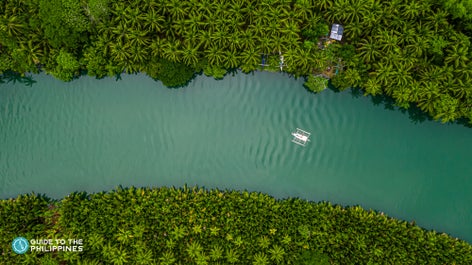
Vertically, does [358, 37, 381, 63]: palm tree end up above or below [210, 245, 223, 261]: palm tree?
above

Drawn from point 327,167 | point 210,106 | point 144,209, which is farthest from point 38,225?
point 327,167

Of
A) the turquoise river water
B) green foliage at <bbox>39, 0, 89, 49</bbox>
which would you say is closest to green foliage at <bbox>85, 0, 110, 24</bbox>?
green foliage at <bbox>39, 0, 89, 49</bbox>

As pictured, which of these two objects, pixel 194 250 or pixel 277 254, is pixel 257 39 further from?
pixel 194 250

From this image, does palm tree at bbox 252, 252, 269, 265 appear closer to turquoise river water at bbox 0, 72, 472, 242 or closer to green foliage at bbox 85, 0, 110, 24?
turquoise river water at bbox 0, 72, 472, 242

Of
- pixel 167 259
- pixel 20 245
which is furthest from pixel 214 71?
pixel 20 245

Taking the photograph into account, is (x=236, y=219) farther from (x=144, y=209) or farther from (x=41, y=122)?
(x=41, y=122)

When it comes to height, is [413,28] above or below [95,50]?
above
